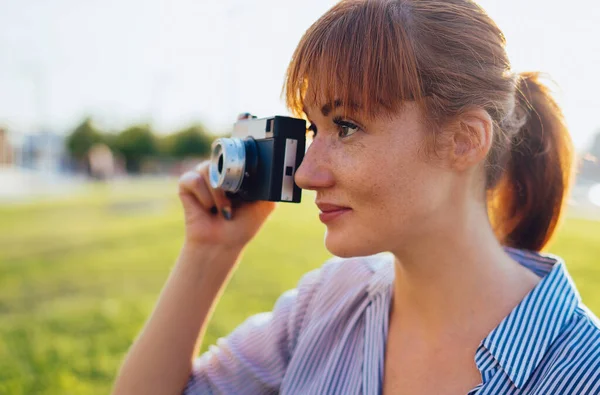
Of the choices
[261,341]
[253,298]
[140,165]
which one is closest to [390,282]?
[261,341]

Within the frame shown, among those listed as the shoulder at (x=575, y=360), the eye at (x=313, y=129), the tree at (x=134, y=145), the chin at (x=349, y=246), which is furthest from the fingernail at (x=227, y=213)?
the tree at (x=134, y=145)

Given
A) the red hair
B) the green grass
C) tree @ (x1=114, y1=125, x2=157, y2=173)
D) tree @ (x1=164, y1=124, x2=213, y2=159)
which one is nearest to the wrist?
the red hair

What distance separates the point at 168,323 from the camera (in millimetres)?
1878

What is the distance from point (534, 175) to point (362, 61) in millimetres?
741

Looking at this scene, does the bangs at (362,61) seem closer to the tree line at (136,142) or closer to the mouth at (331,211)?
the mouth at (331,211)

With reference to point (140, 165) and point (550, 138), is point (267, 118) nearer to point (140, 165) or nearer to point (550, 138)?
point (550, 138)

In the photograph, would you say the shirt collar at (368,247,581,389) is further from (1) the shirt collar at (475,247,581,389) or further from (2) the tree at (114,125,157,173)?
(2) the tree at (114,125,157,173)

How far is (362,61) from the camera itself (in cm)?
150

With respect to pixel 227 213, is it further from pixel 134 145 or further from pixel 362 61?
pixel 134 145

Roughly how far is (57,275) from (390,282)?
5.46m

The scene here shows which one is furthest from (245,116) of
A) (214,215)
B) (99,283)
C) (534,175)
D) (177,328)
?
(99,283)

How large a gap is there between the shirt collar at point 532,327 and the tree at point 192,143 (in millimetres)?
67785

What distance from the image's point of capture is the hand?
2.01 m

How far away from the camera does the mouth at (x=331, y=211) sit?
5.24 feet
